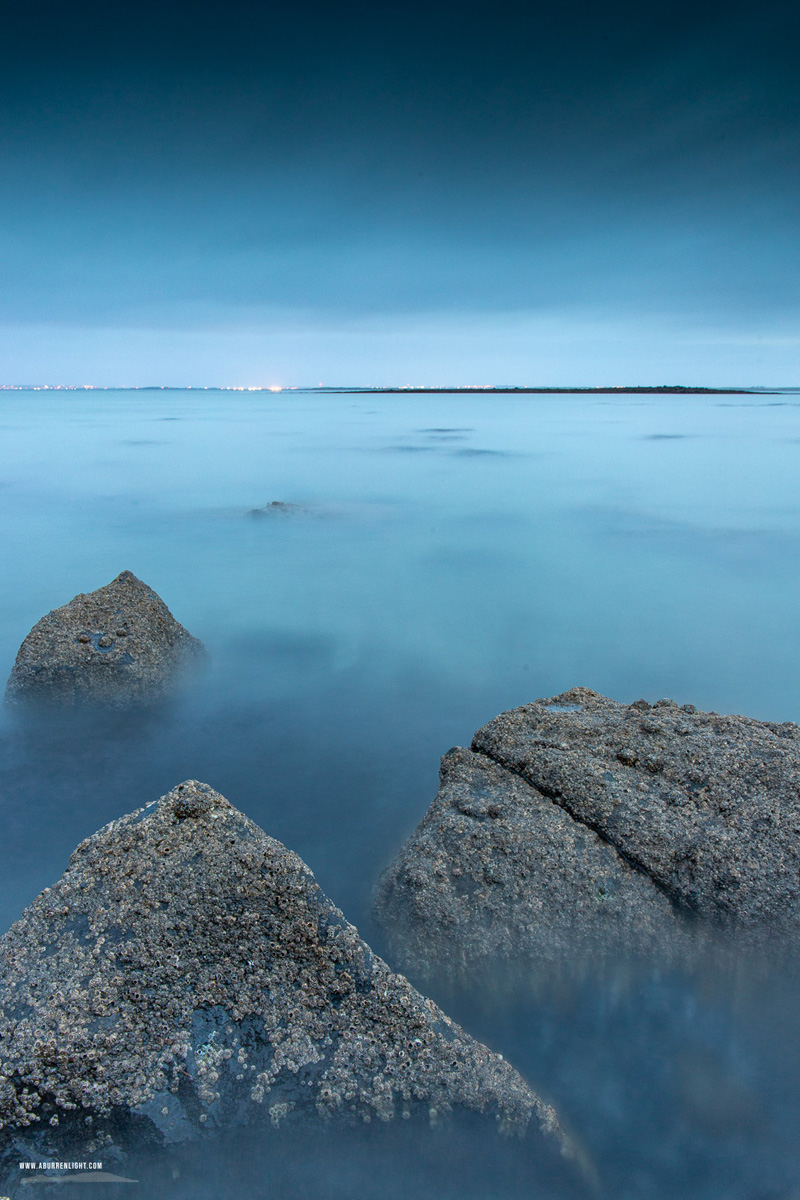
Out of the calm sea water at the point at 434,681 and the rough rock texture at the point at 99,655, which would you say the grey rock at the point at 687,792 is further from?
the rough rock texture at the point at 99,655

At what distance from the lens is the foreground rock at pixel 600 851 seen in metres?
2.68

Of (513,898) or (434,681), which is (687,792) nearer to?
(513,898)

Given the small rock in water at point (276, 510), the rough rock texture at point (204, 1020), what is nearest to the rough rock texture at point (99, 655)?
the rough rock texture at point (204, 1020)

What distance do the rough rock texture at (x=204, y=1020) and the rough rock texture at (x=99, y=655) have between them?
2.66 meters

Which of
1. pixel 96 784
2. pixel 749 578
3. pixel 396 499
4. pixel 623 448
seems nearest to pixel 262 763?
pixel 96 784

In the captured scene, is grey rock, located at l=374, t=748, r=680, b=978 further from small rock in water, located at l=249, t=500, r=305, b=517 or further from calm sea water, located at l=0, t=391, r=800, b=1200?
small rock in water, located at l=249, t=500, r=305, b=517

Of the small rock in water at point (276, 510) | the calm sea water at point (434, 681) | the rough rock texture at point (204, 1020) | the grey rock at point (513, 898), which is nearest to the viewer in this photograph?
the rough rock texture at point (204, 1020)

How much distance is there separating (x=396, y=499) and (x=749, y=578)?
28.7 ft

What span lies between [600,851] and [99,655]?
3826mm

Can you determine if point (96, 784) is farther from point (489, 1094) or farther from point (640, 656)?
point (640, 656)

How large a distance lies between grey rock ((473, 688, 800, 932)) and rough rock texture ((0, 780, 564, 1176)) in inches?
43.2

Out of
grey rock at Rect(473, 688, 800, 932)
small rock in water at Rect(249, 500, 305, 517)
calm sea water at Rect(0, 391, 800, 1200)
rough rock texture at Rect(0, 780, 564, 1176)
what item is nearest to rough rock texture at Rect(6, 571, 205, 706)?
calm sea water at Rect(0, 391, 800, 1200)

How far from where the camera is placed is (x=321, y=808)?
13.4 ft

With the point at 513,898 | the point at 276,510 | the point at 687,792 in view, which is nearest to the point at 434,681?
the point at 687,792
